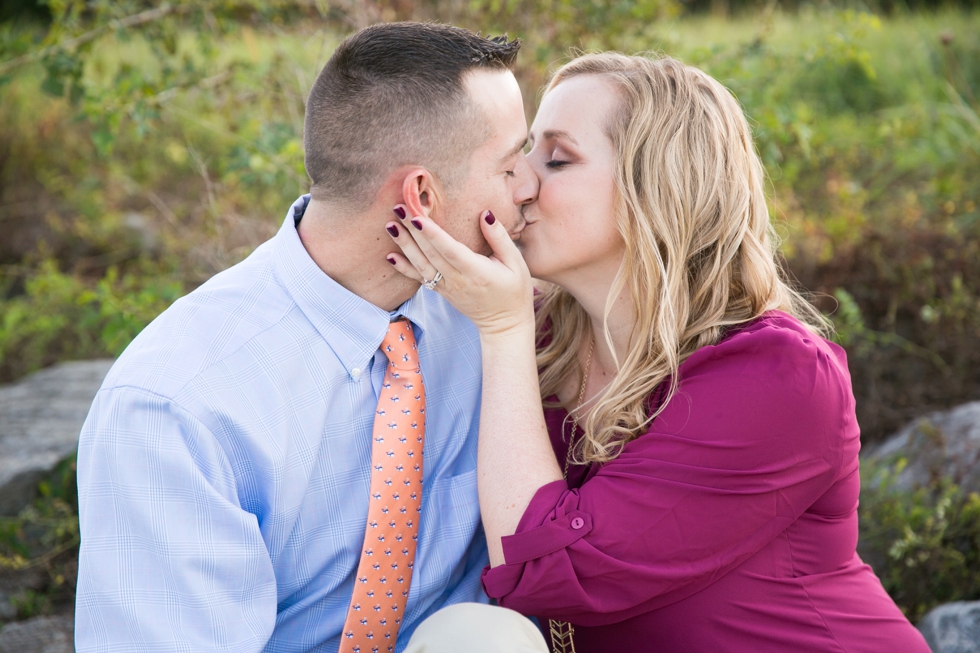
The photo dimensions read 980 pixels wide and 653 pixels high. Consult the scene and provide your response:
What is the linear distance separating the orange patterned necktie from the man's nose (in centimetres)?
63

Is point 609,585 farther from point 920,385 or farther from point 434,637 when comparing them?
point 920,385

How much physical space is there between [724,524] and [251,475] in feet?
3.82

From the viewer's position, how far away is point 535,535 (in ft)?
6.89

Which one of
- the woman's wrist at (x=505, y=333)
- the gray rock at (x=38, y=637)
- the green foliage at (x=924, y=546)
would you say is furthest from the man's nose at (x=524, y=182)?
the gray rock at (x=38, y=637)

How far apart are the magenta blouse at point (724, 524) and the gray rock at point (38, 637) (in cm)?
175

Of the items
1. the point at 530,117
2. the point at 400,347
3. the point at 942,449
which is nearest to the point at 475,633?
the point at 400,347

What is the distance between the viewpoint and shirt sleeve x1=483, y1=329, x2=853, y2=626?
2074 millimetres

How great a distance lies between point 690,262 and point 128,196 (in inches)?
246

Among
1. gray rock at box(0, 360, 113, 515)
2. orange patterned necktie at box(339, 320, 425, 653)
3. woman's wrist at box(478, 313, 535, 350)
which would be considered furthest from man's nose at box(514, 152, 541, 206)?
gray rock at box(0, 360, 113, 515)

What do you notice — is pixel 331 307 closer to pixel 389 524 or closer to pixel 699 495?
pixel 389 524

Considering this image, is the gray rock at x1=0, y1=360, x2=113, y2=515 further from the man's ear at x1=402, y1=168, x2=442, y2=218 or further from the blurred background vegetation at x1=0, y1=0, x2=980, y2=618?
the man's ear at x1=402, y1=168, x2=442, y2=218

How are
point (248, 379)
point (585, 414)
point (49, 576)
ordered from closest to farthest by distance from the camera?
1. point (248, 379)
2. point (585, 414)
3. point (49, 576)

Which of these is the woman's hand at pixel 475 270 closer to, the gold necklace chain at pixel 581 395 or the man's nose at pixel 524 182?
the man's nose at pixel 524 182

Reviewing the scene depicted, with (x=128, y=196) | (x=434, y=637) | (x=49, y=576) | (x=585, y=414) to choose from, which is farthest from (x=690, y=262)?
(x=128, y=196)
